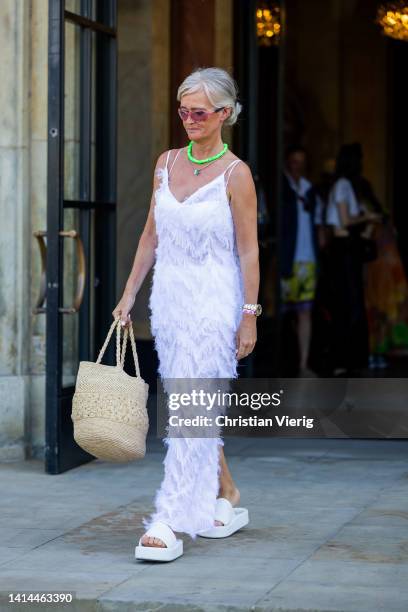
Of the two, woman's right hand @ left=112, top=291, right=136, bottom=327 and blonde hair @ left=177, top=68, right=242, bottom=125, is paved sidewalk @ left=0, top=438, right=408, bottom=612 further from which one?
blonde hair @ left=177, top=68, right=242, bottom=125

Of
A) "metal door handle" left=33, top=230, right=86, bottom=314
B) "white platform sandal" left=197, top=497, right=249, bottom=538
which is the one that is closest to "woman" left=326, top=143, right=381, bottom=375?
"metal door handle" left=33, top=230, right=86, bottom=314

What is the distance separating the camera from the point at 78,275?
26.8ft

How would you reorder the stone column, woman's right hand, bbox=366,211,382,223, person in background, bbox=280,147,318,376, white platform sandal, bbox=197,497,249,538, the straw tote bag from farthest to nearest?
1. woman's right hand, bbox=366,211,382,223
2. person in background, bbox=280,147,318,376
3. the stone column
4. white platform sandal, bbox=197,497,249,538
5. the straw tote bag

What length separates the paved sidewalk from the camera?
5.29 m

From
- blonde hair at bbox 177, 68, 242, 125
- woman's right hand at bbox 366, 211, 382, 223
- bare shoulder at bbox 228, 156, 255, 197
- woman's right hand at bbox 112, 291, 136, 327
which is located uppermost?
blonde hair at bbox 177, 68, 242, 125

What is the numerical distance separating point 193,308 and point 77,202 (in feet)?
7.99

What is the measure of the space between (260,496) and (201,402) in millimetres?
1479

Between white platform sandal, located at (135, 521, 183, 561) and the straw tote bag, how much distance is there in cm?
32

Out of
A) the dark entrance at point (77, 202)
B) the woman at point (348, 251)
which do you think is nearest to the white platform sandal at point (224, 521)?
the dark entrance at point (77, 202)

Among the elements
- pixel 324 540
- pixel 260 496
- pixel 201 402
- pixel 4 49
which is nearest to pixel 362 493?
pixel 260 496

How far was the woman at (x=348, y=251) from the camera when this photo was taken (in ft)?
41.0

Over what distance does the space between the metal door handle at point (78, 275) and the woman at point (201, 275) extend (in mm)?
1883

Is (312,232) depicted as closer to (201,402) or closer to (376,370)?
(376,370)

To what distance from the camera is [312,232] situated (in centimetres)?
1245
